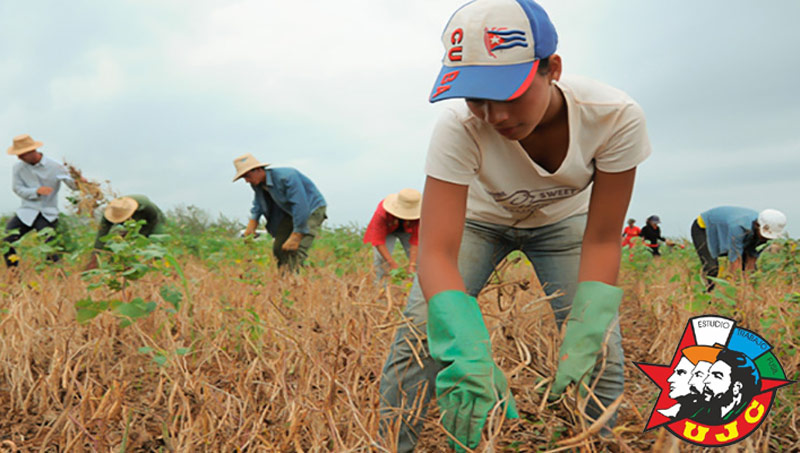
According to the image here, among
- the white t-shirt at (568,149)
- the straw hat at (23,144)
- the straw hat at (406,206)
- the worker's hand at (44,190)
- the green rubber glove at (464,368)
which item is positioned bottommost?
the green rubber glove at (464,368)

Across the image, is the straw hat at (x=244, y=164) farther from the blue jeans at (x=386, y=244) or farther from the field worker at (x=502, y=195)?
the field worker at (x=502, y=195)

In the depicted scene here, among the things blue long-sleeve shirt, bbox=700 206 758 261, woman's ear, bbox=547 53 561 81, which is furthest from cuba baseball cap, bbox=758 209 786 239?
woman's ear, bbox=547 53 561 81

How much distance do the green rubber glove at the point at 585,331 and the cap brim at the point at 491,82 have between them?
647 millimetres

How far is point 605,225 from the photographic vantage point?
169cm

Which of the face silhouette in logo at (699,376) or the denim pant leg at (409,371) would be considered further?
the denim pant leg at (409,371)

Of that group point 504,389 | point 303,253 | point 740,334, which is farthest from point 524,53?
point 303,253

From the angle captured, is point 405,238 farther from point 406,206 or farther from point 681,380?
point 681,380

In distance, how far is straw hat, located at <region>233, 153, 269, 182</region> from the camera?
5.03m

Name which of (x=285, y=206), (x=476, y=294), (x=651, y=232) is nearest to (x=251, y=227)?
(x=285, y=206)

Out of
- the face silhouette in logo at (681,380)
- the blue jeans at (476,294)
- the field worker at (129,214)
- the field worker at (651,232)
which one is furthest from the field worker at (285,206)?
the field worker at (651,232)

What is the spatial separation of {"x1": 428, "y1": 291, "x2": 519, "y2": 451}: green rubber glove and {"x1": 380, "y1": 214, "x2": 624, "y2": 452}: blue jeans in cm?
12

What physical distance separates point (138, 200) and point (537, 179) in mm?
4872

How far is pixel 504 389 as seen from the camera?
60.9 inches

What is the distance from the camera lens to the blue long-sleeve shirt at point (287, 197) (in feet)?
16.6
